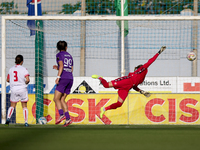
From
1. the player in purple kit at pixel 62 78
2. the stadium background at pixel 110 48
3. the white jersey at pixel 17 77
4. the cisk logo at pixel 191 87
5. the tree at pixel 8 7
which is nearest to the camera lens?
the player in purple kit at pixel 62 78

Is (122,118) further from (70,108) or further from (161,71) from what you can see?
(161,71)

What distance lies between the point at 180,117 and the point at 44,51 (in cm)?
496

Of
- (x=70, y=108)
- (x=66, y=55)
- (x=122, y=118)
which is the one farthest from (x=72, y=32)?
(x=66, y=55)

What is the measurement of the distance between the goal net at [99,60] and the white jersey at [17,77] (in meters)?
2.74

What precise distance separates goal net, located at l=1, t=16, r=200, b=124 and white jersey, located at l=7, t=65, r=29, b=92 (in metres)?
2.74

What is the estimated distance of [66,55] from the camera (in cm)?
666

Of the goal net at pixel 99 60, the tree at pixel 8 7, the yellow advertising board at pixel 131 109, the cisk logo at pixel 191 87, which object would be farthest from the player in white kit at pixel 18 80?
the cisk logo at pixel 191 87

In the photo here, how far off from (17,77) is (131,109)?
445 cm

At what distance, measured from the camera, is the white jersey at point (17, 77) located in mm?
7355

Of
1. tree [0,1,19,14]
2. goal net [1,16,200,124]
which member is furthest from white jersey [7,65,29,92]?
tree [0,1,19,14]

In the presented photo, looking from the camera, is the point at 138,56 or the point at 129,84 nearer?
the point at 129,84

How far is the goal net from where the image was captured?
10648 mm

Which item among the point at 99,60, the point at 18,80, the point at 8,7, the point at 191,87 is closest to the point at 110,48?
the point at 99,60

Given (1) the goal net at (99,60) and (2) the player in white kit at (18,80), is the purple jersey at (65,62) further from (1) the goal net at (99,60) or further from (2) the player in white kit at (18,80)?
(1) the goal net at (99,60)
